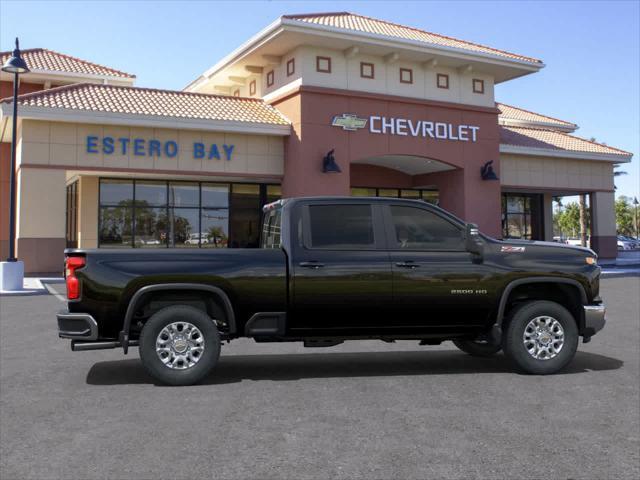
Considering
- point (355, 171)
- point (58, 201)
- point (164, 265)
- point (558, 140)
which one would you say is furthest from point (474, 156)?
point (164, 265)

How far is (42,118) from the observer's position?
71.3 feet

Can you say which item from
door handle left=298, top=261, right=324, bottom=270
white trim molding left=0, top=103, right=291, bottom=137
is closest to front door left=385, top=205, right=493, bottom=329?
door handle left=298, top=261, right=324, bottom=270

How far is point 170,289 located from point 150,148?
1786 centimetres

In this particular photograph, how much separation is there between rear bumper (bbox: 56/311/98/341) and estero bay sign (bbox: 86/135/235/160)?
17600 mm

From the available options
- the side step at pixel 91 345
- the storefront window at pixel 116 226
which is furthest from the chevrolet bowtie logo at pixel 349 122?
the side step at pixel 91 345

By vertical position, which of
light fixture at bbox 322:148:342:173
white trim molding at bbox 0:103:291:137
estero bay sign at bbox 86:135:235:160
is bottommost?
light fixture at bbox 322:148:342:173

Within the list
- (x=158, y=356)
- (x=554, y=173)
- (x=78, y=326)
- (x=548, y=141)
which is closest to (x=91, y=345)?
(x=78, y=326)

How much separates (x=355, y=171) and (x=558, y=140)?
12.7m

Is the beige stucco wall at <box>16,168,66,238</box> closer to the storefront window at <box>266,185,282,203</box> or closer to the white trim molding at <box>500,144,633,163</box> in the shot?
the storefront window at <box>266,185,282,203</box>

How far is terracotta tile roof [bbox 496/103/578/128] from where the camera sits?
39062 millimetres

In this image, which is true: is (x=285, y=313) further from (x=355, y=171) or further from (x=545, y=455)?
(x=355, y=171)

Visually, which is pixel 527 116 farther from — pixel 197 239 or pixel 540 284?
pixel 540 284

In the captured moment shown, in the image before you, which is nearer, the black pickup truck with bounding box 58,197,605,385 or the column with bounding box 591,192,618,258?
the black pickup truck with bounding box 58,197,605,385

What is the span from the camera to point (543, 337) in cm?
743
